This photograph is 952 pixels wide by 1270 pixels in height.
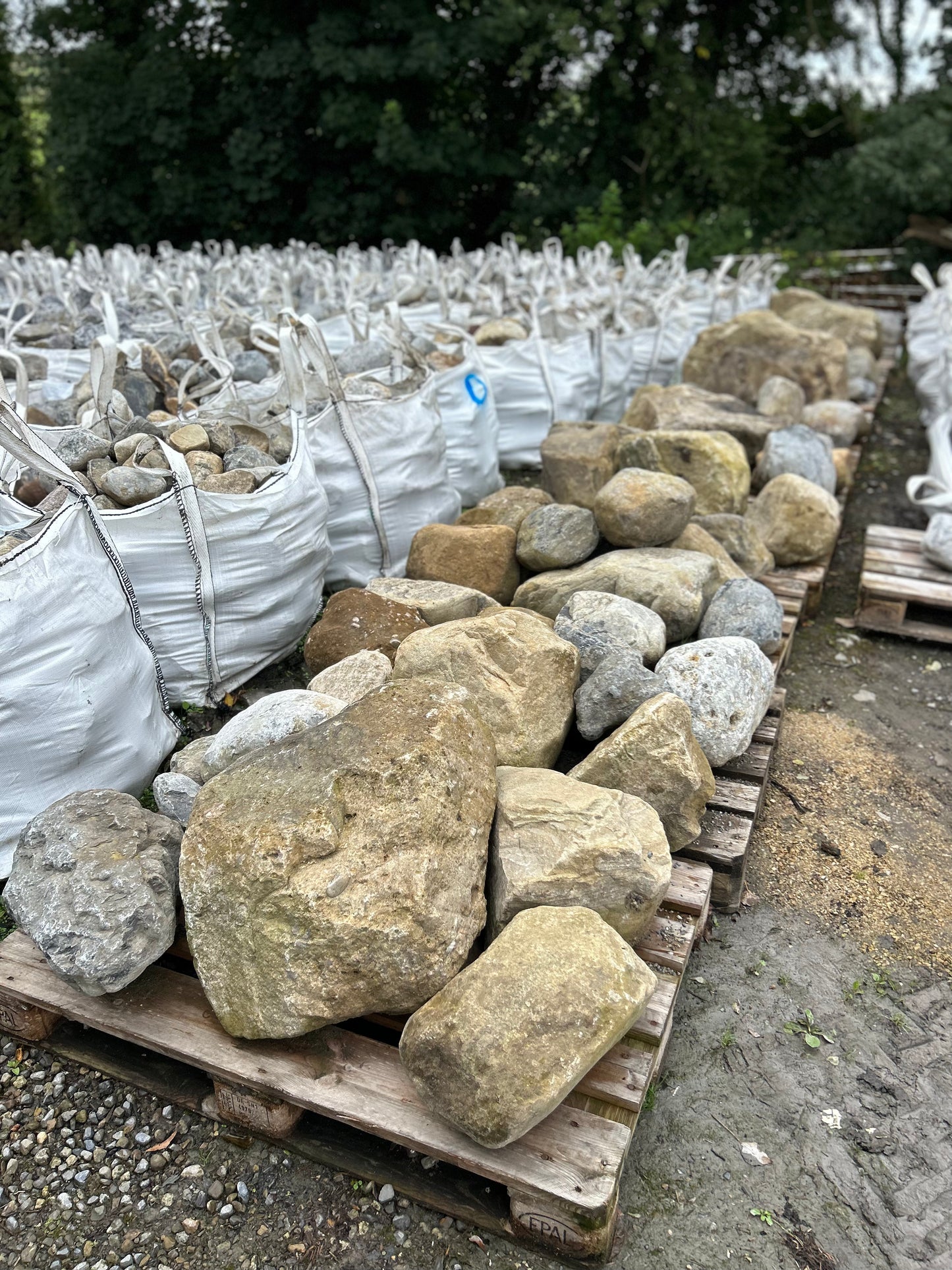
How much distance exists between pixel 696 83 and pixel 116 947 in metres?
13.2

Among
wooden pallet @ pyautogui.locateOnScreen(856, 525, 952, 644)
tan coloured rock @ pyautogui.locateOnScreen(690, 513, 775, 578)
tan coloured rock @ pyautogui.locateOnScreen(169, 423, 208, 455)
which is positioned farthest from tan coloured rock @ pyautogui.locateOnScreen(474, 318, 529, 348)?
tan coloured rock @ pyautogui.locateOnScreen(169, 423, 208, 455)

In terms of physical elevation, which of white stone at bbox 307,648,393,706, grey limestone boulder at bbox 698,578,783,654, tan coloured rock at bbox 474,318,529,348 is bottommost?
grey limestone boulder at bbox 698,578,783,654

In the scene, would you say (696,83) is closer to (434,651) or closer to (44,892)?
(434,651)

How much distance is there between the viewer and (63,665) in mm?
2299

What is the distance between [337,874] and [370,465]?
208 centimetres

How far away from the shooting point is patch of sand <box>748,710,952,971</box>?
244 centimetres

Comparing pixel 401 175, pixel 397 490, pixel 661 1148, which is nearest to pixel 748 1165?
pixel 661 1148

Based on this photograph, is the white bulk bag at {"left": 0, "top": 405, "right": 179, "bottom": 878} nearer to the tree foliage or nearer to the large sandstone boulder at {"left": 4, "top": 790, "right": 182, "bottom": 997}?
the large sandstone boulder at {"left": 4, "top": 790, "right": 182, "bottom": 997}

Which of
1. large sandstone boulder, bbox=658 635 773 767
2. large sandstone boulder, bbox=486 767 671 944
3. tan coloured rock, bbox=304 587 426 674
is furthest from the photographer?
tan coloured rock, bbox=304 587 426 674

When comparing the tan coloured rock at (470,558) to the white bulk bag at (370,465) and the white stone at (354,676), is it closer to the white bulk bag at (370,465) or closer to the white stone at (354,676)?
the white bulk bag at (370,465)

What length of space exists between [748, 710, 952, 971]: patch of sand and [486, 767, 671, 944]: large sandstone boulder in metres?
0.69

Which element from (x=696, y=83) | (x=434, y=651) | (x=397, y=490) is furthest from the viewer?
(x=696, y=83)

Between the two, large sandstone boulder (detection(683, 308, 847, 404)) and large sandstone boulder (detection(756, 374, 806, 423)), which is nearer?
large sandstone boulder (detection(756, 374, 806, 423))

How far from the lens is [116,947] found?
6.03ft
